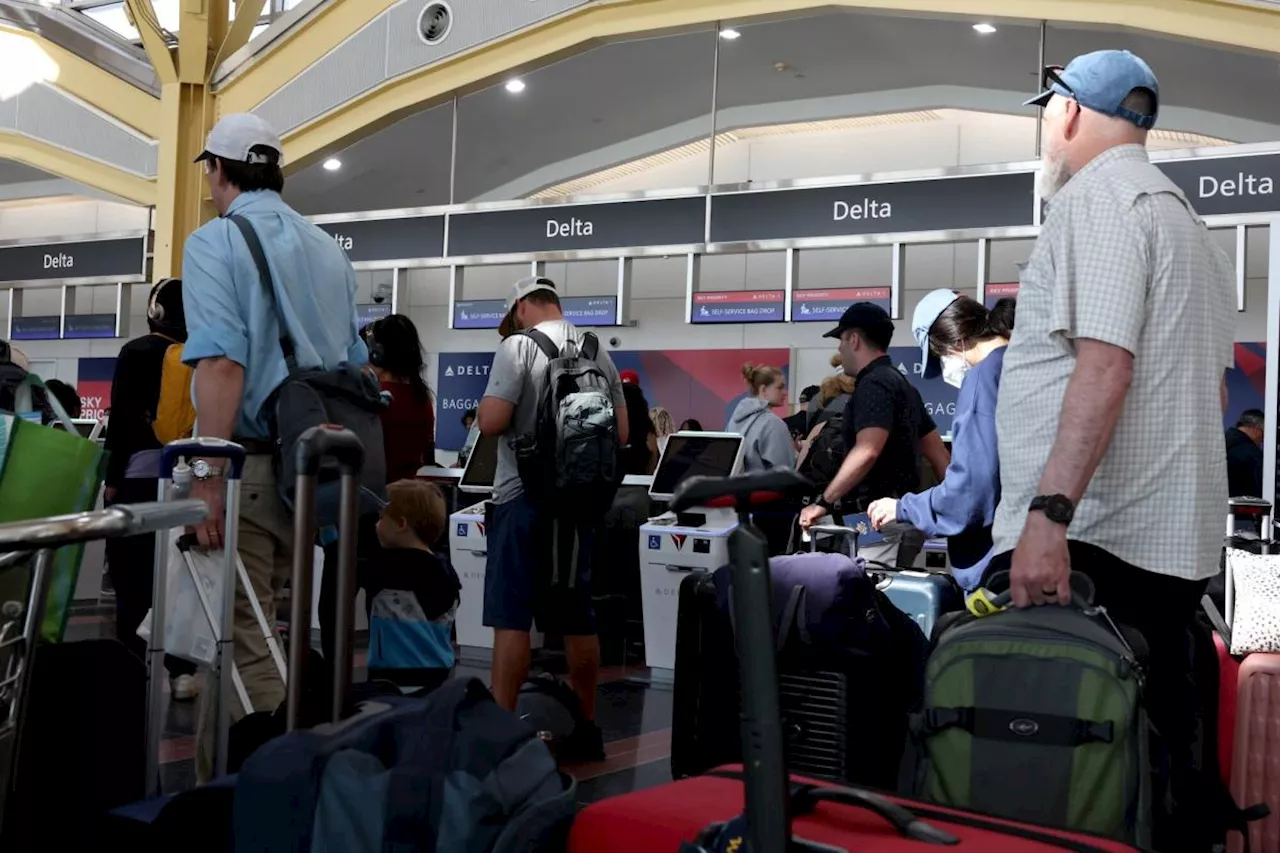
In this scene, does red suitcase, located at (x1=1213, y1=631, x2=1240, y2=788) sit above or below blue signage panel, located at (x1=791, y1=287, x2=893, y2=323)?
below

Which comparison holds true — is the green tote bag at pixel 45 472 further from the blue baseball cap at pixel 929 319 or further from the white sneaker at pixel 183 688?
the white sneaker at pixel 183 688

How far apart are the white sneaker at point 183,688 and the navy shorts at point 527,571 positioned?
1.95 meters

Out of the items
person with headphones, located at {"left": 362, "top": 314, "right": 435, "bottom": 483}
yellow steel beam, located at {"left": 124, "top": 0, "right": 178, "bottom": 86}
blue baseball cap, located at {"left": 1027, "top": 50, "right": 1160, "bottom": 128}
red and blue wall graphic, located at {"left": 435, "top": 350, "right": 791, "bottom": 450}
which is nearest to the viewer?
blue baseball cap, located at {"left": 1027, "top": 50, "right": 1160, "bottom": 128}

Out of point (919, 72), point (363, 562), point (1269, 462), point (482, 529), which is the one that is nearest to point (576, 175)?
point (919, 72)

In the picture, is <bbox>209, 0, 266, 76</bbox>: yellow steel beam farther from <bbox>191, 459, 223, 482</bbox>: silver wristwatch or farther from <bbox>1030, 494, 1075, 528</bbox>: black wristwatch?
<bbox>1030, 494, 1075, 528</bbox>: black wristwatch

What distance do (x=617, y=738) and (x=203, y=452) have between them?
2.95m

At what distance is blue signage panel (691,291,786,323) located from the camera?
15930 mm

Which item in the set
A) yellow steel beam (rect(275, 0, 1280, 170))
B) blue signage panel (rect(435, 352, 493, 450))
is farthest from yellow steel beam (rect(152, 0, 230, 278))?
blue signage panel (rect(435, 352, 493, 450))

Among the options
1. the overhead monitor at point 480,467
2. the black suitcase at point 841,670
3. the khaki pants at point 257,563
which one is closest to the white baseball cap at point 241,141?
the khaki pants at point 257,563

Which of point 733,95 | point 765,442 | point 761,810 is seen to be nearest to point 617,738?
point 765,442

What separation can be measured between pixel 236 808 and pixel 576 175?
1275 cm

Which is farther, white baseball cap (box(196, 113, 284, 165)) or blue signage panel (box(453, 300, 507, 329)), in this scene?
blue signage panel (box(453, 300, 507, 329))

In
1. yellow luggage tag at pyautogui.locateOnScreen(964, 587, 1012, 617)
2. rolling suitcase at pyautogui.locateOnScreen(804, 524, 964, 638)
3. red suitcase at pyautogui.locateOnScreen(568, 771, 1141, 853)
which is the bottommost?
red suitcase at pyautogui.locateOnScreen(568, 771, 1141, 853)

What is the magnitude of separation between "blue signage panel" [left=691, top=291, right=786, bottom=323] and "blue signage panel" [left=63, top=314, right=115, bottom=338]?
9.52 m
